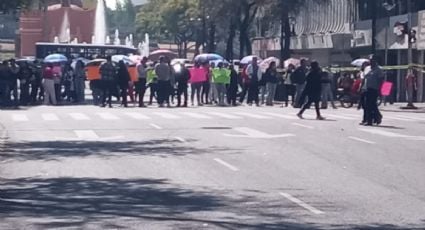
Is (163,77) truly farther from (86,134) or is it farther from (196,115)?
(86,134)

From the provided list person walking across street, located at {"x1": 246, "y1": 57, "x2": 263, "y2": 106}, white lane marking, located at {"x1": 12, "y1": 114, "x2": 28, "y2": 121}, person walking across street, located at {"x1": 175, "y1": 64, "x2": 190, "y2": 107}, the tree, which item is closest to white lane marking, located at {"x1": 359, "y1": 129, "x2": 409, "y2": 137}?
white lane marking, located at {"x1": 12, "y1": 114, "x2": 28, "y2": 121}

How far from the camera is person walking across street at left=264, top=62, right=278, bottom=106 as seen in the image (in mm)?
50944

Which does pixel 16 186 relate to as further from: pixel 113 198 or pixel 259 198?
pixel 259 198

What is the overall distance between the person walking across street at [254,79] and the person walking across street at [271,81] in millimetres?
463

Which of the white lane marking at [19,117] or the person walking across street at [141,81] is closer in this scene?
the white lane marking at [19,117]

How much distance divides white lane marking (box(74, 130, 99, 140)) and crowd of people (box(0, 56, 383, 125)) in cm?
1566

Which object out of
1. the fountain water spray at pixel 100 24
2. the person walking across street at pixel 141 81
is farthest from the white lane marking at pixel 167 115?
the fountain water spray at pixel 100 24

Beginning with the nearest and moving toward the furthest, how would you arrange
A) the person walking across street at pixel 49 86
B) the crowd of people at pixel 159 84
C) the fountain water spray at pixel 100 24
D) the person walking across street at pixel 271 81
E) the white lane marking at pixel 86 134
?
the white lane marking at pixel 86 134
the crowd of people at pixel 159 84
the person walking across street at pixel 49 86
the person walking across street at pixel 271 81
the fountain water spray at pixel 100 24

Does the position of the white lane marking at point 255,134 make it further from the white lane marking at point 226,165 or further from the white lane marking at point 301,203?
the white lane marking at point 301,203

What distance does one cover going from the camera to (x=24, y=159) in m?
23.5

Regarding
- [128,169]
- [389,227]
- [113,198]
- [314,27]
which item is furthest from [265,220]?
[314,27]

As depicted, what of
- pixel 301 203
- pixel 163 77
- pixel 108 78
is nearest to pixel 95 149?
pixel 301 203

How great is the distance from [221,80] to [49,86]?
7167 millimetres

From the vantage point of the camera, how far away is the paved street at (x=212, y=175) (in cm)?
1480
